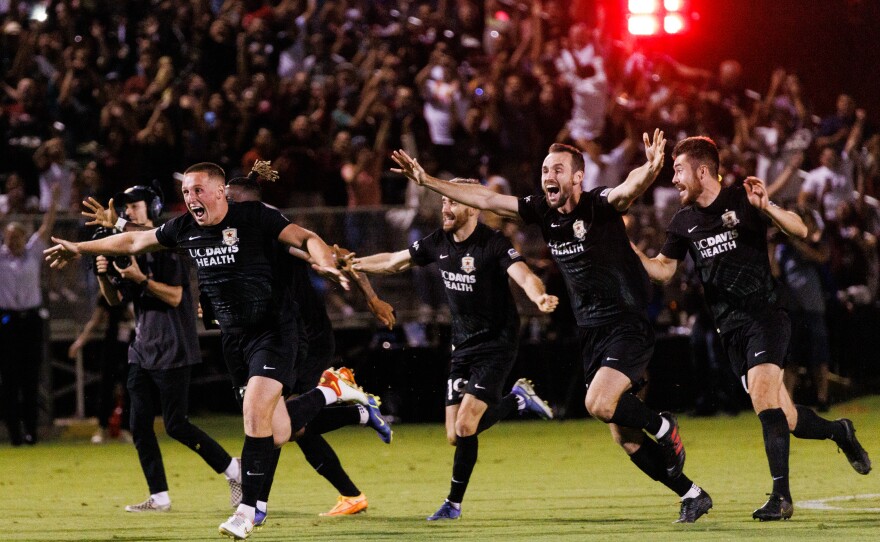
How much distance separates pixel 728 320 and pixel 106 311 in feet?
30.6

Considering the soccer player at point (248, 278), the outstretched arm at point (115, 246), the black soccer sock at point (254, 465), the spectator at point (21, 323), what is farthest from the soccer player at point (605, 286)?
the spectator at point (21, 323)

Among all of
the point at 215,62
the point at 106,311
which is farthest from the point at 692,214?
the point at 215,62

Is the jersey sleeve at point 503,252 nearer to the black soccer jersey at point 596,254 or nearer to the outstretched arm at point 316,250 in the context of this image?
the black soccer jersey at point 596,254

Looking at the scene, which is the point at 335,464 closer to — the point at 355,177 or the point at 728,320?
the point at 728,320

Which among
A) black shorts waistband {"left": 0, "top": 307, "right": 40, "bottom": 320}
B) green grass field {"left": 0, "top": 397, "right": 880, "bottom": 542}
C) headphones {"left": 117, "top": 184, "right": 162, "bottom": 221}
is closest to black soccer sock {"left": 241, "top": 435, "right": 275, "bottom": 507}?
green grass field {"left": 0, "top": 397, "right": 880, "bottom": 542}

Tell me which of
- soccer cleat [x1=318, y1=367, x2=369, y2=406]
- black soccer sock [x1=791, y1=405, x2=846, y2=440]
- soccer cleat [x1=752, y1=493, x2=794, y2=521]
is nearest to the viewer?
soccer cleat [x1=752, y1=493, x2=794, y2=521]

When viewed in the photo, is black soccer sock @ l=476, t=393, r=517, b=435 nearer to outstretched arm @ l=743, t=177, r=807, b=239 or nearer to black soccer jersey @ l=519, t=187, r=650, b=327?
black soccer jersey @ l=519, t=187, r=650, b=327

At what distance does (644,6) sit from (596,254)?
39.9 ft

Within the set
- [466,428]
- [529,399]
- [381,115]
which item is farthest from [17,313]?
[466,428]

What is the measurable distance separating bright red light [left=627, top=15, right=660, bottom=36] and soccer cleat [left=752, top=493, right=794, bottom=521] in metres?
12.6

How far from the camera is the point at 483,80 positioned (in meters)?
20.3

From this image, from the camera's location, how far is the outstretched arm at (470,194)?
9.30 meters

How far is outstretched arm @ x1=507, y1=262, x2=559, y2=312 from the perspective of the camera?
9.18 metres

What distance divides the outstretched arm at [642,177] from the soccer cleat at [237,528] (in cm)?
308
